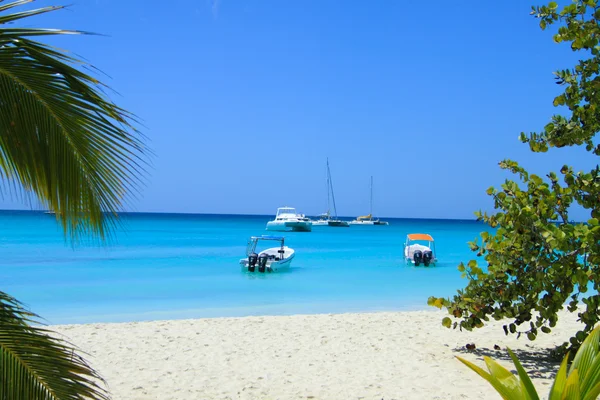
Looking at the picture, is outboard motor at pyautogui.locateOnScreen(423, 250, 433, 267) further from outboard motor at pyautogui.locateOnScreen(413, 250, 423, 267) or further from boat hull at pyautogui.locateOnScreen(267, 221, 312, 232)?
boat hull at pyautogui.locateOnScreen(267, 221, 312, 232)

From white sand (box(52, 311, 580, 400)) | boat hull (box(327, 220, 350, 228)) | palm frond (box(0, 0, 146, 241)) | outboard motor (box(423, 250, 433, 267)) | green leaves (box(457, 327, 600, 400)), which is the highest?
palm frond (box(0, 0, 146, 241))

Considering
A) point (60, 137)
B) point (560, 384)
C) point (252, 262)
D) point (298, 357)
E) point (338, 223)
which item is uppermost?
point (60, 137)

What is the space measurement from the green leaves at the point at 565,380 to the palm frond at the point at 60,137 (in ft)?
6.71

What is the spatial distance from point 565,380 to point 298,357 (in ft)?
18.6

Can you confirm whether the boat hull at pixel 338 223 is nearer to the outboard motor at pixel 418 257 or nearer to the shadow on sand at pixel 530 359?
the outboard motor at pixel 418 257

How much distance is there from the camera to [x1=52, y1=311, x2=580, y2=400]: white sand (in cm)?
623

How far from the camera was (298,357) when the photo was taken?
25.7ft

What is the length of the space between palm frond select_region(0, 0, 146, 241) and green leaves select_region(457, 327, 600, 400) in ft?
6.71

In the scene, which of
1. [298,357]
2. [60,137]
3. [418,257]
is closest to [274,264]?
[418,257]

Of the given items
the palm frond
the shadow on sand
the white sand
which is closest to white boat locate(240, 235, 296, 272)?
the white sand

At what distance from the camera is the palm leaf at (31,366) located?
8.29 ft

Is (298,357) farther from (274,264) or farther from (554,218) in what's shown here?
(274,264)

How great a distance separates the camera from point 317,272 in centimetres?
2511

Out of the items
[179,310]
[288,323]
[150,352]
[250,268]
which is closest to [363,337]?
[288,323]
